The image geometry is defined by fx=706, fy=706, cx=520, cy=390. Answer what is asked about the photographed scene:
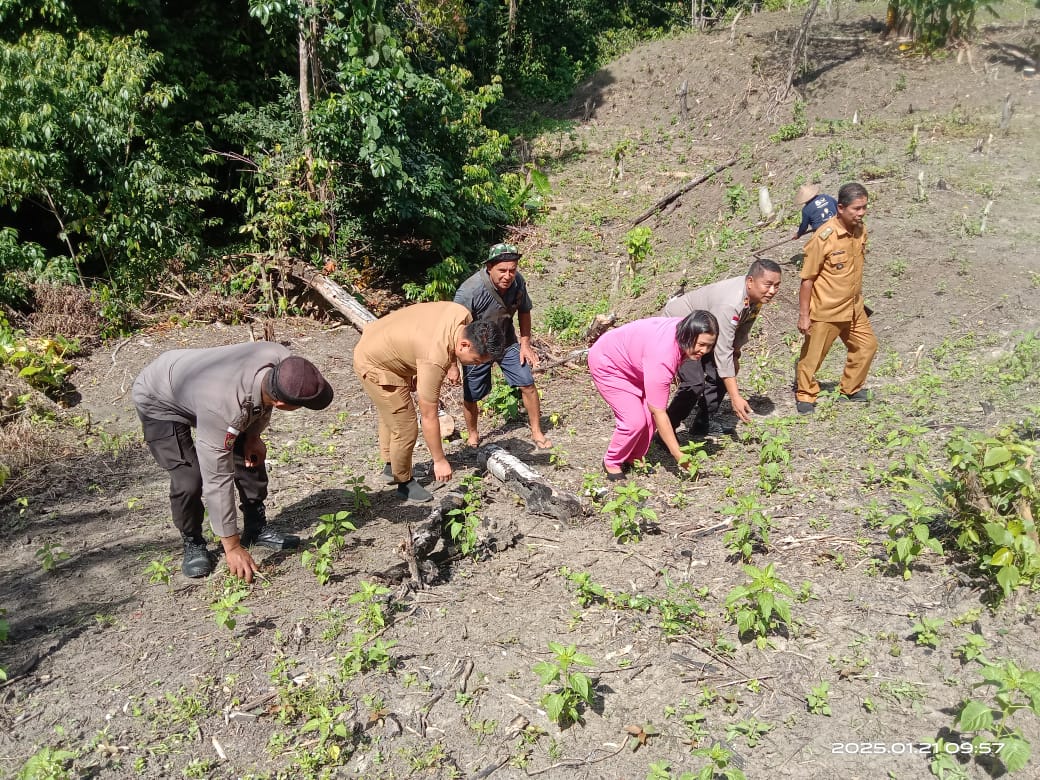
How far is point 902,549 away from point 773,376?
3.39 metres

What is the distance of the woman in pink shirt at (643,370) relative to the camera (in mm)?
4207

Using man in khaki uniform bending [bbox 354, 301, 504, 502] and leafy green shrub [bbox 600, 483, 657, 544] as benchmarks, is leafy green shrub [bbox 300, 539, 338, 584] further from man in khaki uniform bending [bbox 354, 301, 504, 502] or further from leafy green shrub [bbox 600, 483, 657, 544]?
leafy green shrub [bbox 600, 483, 657, 544]

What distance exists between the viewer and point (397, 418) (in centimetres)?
454

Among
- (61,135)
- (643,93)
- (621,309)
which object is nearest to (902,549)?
(621,309)

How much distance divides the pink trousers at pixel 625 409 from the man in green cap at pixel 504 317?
0.79 meters

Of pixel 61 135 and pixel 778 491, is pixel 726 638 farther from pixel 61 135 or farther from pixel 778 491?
pixel 61 135

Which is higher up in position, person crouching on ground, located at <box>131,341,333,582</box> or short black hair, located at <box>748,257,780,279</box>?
short black hair, located at <box>748,257,780,279</box>

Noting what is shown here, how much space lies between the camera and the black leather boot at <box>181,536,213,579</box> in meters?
4.04

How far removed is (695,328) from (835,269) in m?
1.91

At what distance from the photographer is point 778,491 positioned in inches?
179

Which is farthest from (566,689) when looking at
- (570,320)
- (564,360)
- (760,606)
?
(570,320)

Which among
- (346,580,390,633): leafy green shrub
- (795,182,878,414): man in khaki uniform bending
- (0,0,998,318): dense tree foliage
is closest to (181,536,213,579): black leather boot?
(346,580,390,633): leafy green shrub

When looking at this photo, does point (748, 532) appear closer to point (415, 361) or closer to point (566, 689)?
point (566, 689)
